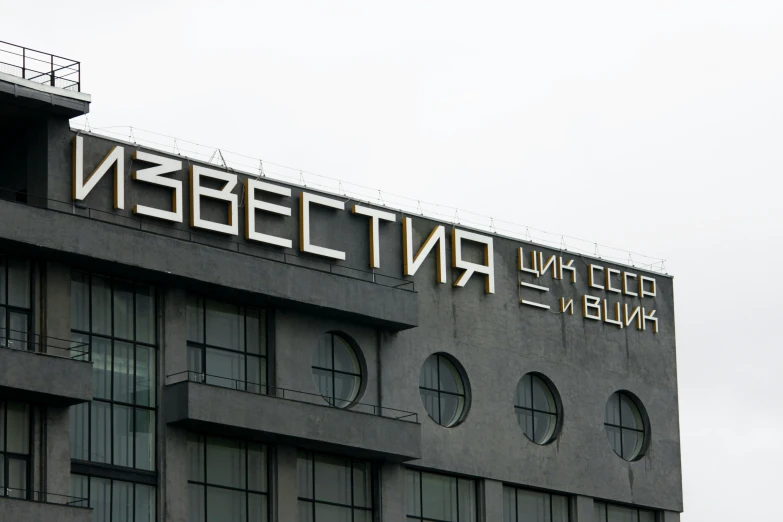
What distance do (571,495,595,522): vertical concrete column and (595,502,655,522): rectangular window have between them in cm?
78

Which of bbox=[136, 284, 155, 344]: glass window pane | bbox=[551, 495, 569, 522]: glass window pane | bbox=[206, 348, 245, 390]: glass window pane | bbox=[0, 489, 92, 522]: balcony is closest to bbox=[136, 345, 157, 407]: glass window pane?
bbox=[136, 284, 155, 344]: glass window pane

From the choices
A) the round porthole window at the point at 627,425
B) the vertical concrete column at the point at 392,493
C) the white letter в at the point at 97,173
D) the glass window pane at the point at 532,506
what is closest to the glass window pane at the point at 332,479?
the vertical concrete column at the point at 392,493

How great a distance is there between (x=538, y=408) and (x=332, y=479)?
10.5m

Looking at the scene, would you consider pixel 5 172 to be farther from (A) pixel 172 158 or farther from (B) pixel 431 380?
(B) pixel 431 380

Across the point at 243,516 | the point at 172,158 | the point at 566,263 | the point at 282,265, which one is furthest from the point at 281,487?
the point at 566,263

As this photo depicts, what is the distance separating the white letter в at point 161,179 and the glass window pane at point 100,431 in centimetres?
655

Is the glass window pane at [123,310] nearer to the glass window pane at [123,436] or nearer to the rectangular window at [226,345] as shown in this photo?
the rectangular window at [226,345]

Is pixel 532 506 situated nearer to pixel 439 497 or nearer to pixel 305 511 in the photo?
pixel 439 497

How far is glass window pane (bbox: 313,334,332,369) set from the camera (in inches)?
2685

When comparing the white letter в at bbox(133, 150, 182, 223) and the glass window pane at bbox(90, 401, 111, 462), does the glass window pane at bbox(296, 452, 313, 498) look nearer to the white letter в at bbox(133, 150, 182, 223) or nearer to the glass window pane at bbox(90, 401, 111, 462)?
the glass window pane at bbox(90, 401, 111, 462)

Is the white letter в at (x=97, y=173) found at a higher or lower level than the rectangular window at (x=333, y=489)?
higher

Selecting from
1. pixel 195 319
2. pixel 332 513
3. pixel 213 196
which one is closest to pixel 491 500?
pixel 332 513

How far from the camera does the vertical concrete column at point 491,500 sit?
71.5m

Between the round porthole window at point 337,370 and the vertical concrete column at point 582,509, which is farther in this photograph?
the vertical concrete column at point 582,509
